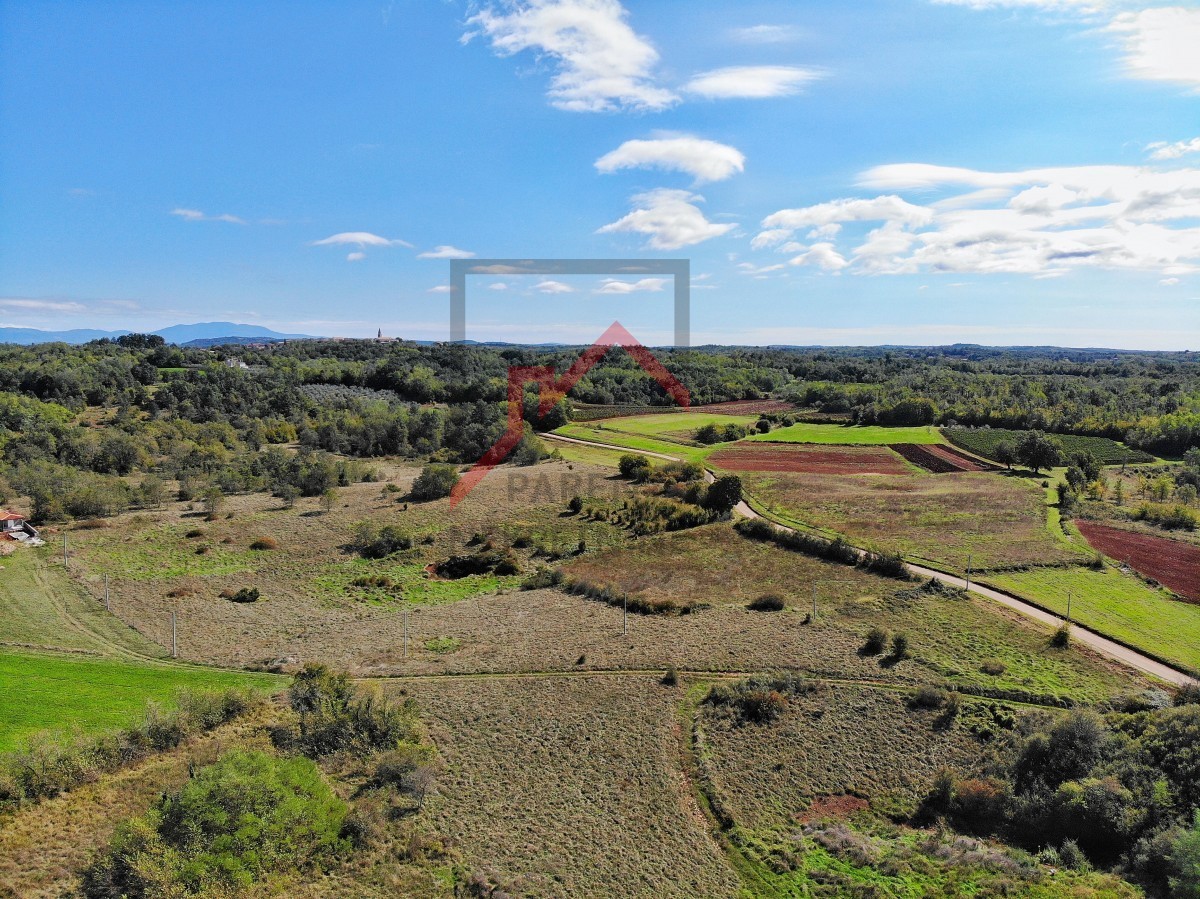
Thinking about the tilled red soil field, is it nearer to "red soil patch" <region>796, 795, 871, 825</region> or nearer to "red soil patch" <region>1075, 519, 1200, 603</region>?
"red soil patch" <region>1075, 519, 1200, 603</region>

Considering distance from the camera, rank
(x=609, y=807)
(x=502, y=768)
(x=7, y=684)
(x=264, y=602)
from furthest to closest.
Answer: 1. (x=264, y=602)
2. (x=7, y=684)
3. (x=502, y=768)
4. (x=609, y=807)

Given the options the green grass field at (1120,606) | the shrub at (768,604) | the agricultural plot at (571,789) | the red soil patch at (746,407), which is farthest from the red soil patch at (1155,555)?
the red soil patch at (746,407)

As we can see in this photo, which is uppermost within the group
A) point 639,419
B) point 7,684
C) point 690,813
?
point 639,419

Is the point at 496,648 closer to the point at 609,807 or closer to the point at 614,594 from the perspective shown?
the point at 614,594

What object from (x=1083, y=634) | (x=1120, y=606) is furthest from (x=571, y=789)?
(x=1120, y=606)

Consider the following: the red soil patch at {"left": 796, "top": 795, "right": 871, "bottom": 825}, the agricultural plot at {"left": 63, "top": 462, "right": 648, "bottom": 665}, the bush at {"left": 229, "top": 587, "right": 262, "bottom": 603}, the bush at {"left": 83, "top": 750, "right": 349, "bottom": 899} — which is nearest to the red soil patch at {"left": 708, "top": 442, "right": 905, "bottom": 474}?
the agricultural plot at {"left": 63, "top": 462, "right": 648, "bottom": 665}

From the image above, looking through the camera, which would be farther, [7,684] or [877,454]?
[877,454]

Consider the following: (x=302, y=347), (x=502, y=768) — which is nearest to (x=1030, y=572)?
(x=502, y=768)
